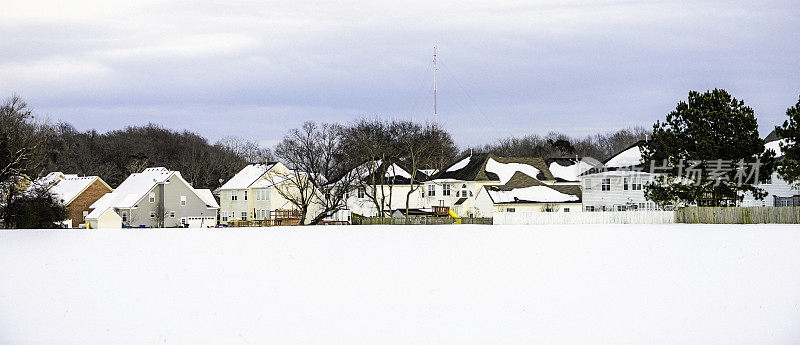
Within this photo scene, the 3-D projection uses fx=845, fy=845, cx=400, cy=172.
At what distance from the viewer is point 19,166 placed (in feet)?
212

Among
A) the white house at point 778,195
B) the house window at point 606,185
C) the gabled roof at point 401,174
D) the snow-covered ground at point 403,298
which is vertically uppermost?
the gabled roof at point 401,174

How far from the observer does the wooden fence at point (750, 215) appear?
211ft

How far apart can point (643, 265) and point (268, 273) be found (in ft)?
36.0

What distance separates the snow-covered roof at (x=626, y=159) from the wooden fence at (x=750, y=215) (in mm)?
26373

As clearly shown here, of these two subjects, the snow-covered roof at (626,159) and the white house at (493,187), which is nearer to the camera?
the white house at (493,187)

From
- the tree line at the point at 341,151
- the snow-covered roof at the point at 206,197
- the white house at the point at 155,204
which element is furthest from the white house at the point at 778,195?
the snow-covered roof at the point at 206,197

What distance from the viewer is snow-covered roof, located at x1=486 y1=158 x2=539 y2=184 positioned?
9881 cm

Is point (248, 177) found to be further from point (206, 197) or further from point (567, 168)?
point (567, 168)

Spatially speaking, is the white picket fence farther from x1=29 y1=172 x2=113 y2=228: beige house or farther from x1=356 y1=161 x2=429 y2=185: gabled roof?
Result: x1=29 y1=172 x2=113 y2=228: beige house

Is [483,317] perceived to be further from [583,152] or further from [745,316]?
[583,152]

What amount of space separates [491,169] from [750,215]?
1528 inches

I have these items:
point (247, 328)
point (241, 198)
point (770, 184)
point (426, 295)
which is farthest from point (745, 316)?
point (241, 198)

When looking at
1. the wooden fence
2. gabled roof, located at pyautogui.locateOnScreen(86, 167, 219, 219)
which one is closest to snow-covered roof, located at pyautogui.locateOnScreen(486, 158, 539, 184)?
the wooden fence

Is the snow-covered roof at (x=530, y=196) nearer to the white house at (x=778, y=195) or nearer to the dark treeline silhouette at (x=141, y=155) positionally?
the white house at (x=778, y=195)
